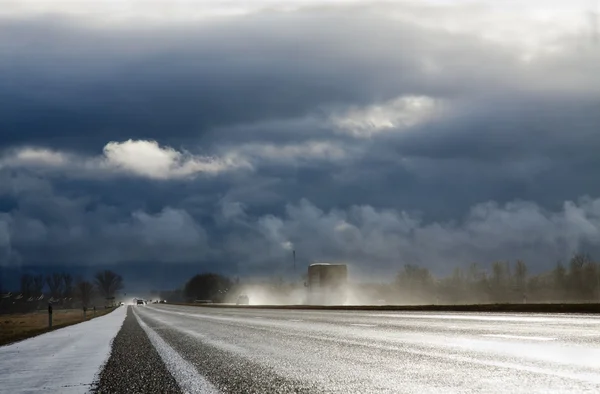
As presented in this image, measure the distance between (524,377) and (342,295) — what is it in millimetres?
75978

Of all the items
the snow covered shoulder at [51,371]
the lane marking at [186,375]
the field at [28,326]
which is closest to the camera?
the lane marking at [186,375]

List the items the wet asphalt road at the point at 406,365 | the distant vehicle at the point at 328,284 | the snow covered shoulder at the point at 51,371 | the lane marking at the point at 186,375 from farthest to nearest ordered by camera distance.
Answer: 1. the distant vehicle at the point at 328,284
2. the snow covered shoulder at the point at 51,371
3. the lane marking at the point at 186,375
4. the wet asphalt road at the point at 406,365

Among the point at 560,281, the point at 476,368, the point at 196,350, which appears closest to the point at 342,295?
the point at 196,350

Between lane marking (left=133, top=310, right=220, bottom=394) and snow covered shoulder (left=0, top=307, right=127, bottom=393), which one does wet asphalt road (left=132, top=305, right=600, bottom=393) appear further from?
snow covered shoulder (left=0, top=307, right=127, bottom=393)

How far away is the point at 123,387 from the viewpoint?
779 cm

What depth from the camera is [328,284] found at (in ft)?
270

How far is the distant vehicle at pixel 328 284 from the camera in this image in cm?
8188

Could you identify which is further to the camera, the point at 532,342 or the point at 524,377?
the point at 532,342

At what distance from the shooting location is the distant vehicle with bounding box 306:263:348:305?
81875mm

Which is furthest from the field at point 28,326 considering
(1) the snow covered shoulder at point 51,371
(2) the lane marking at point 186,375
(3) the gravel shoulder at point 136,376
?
(2) the lane marking at point 186,375

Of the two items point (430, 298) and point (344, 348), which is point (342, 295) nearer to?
point (344, 348)

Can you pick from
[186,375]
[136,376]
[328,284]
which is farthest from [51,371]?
[328,284]

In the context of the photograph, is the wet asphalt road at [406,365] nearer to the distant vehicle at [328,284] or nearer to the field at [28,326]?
the field at [28,326]

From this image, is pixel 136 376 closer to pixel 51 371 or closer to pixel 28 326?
pixel 51 371
